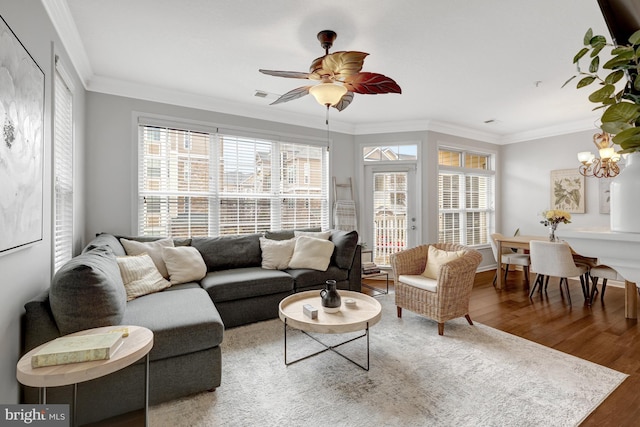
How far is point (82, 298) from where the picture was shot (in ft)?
5.48

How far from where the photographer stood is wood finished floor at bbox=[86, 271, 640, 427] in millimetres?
1888

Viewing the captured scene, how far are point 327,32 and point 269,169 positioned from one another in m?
2.42

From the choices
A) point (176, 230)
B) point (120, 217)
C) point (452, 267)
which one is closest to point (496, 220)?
point (452, 267)

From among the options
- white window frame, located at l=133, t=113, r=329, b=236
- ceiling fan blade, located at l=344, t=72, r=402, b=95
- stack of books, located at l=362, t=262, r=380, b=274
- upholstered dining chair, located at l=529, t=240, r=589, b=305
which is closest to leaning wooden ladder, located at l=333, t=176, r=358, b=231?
white window frame, located at l=133, t=113, r=329, b=236

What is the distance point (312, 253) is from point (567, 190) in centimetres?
467

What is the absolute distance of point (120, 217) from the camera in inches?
138

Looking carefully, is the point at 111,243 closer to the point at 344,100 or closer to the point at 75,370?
the point at 75,370

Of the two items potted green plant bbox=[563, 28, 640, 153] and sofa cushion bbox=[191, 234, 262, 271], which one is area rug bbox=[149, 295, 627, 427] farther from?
potted green plant bbox=[563, 28, 640, 153]

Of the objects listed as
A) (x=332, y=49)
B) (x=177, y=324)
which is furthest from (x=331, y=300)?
(x=332, y=49)

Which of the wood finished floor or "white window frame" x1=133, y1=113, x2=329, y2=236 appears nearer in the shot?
the wood finished floor

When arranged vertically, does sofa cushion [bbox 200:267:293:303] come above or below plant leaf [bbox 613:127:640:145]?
below

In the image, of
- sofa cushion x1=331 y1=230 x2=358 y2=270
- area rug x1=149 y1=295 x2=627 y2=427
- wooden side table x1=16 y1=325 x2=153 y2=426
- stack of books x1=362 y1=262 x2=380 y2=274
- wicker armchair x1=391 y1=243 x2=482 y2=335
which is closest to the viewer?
wooden side table x1=16 y1=325 x2=153 y2=426

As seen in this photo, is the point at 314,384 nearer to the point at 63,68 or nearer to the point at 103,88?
the point at 63,68

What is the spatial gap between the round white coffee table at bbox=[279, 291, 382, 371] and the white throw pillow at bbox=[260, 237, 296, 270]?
961 millimetres
